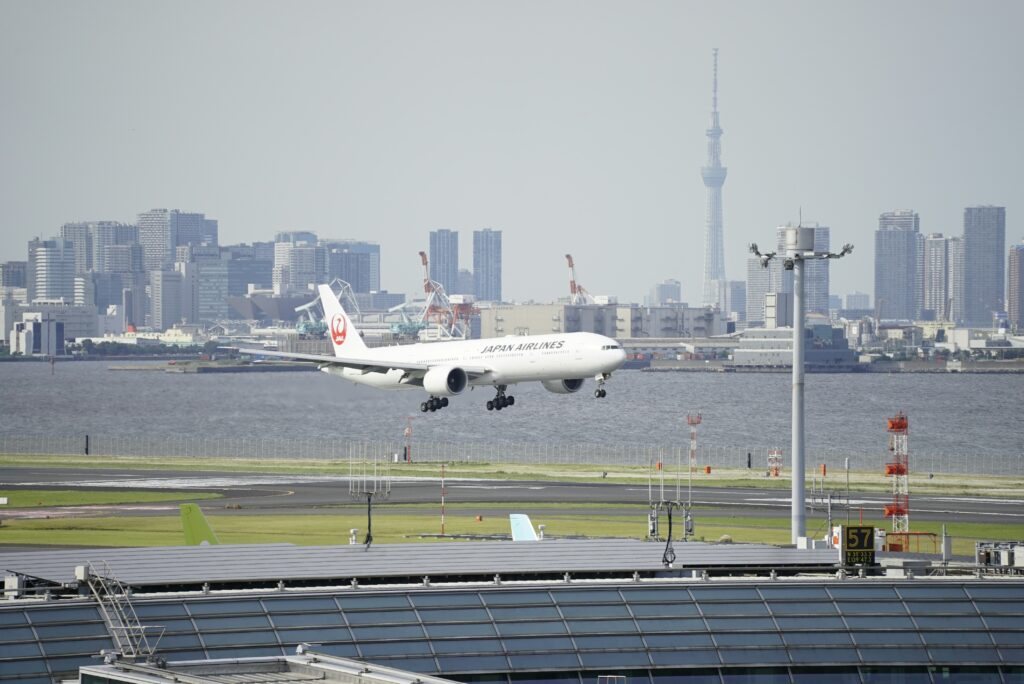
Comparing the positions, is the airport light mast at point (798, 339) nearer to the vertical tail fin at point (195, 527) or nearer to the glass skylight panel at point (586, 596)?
the glass skylight panel at point (586, 596)

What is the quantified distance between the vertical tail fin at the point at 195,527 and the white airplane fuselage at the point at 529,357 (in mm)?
58412

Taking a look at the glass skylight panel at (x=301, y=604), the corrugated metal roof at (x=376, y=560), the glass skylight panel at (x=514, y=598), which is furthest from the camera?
the corrugated metal roof at (x=376, y=560)

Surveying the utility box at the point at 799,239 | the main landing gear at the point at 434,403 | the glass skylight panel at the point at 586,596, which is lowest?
the glass skylight panel at the point at 586,596

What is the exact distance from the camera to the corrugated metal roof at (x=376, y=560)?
1994 inches

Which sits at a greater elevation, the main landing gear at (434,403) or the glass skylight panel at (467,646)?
the main landing gear at (434,403)

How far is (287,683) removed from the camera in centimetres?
3853

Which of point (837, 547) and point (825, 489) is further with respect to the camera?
point (825, 489)

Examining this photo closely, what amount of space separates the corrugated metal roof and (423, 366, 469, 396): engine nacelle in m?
68.3

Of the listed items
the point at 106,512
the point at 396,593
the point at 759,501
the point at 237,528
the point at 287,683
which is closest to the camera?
the point at 287,683

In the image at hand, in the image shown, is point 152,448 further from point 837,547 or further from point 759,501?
point 837,547

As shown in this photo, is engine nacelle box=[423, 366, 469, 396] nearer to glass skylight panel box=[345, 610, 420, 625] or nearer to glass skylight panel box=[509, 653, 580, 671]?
glass skylight panel box=[345, 610, 420, 625]

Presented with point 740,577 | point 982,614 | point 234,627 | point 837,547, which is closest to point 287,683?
point 234,627

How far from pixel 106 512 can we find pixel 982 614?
64231mm

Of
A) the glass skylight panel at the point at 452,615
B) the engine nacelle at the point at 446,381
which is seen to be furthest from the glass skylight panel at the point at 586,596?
the engine nacelle at the point at 446,381
